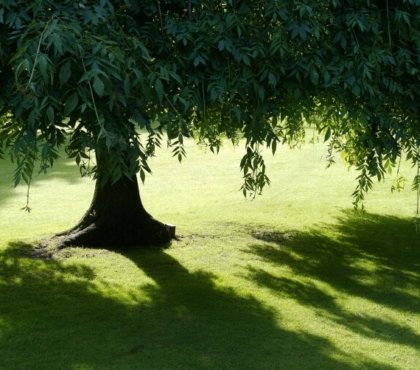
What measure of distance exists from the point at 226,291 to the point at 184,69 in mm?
3011

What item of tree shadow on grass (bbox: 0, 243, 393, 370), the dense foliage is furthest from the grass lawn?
the dense foliage

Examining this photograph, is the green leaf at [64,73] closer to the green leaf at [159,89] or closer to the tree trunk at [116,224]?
the green leaf at [159,89]

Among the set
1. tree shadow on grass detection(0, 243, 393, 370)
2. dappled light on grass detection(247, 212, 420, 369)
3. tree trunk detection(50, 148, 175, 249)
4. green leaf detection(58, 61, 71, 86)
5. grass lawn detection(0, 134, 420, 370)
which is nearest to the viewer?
green leaf detection(58, 61, 71, 86)

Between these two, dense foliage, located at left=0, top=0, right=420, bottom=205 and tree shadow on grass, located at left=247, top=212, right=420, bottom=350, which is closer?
dense foliage, located at left=0, top=0, right=420, bottom=205

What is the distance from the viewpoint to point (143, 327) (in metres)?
5.76

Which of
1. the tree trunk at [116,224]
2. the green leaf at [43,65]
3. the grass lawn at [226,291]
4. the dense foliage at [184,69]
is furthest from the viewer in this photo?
the tree trunk at [116,224]

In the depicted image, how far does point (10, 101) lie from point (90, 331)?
2.59 m

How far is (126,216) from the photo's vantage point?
8.35 metres

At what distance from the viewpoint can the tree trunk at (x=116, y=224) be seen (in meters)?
8.21


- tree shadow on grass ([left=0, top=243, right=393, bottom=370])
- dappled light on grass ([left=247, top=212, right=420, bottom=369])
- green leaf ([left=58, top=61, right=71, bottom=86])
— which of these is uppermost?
green leaf ([left=58, top=61, right=71, bottom=86])

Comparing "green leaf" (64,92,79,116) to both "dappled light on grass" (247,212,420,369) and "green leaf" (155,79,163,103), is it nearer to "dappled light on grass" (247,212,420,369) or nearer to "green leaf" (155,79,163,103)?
"green leaf" (155,79,163,103)

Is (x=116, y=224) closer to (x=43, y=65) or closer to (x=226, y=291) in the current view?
(x=226, y=291)

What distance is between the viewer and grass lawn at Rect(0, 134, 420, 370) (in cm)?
523

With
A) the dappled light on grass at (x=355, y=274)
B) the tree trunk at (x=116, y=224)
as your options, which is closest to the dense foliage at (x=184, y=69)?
the dappled light on grass at (x=355, y=274)
